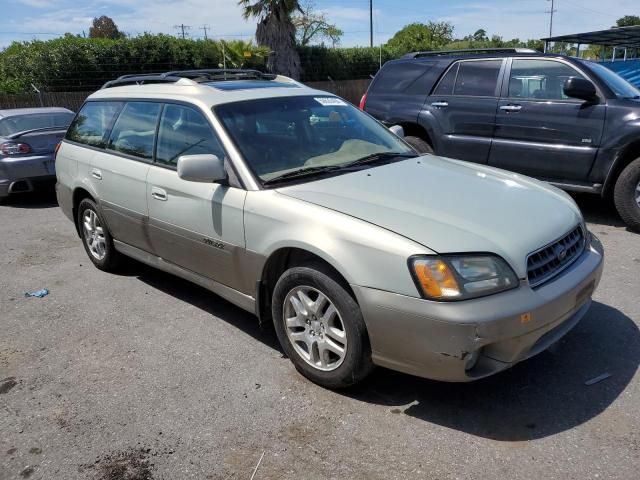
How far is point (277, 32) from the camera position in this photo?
2422cm

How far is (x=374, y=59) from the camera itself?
29891 millimetres

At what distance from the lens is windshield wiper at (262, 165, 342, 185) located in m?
3.54

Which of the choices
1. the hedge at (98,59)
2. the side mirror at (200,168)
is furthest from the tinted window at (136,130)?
the hedge at (98,59)

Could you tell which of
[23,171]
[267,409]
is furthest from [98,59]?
[267,409]

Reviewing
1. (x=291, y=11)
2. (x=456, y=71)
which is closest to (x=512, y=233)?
(x=456, y=71)

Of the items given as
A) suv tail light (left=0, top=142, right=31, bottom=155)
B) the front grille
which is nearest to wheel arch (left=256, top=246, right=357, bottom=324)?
the front grille

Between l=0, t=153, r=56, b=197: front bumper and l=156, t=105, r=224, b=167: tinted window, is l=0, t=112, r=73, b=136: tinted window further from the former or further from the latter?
l=156, t=105, r=224, b=167: tinted window

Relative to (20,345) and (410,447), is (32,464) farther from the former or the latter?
(410,447)

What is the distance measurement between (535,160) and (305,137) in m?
3.66

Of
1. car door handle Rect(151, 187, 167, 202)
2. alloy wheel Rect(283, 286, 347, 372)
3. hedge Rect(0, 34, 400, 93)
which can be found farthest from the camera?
hedge Rect(0, 34, 400, 93)

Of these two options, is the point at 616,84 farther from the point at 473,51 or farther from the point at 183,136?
the point at 183,136

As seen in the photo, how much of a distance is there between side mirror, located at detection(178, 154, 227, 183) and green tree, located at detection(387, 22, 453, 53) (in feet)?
130

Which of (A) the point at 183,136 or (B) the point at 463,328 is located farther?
(A) the point at 183,136

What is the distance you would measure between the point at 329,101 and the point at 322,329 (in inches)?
81.6
